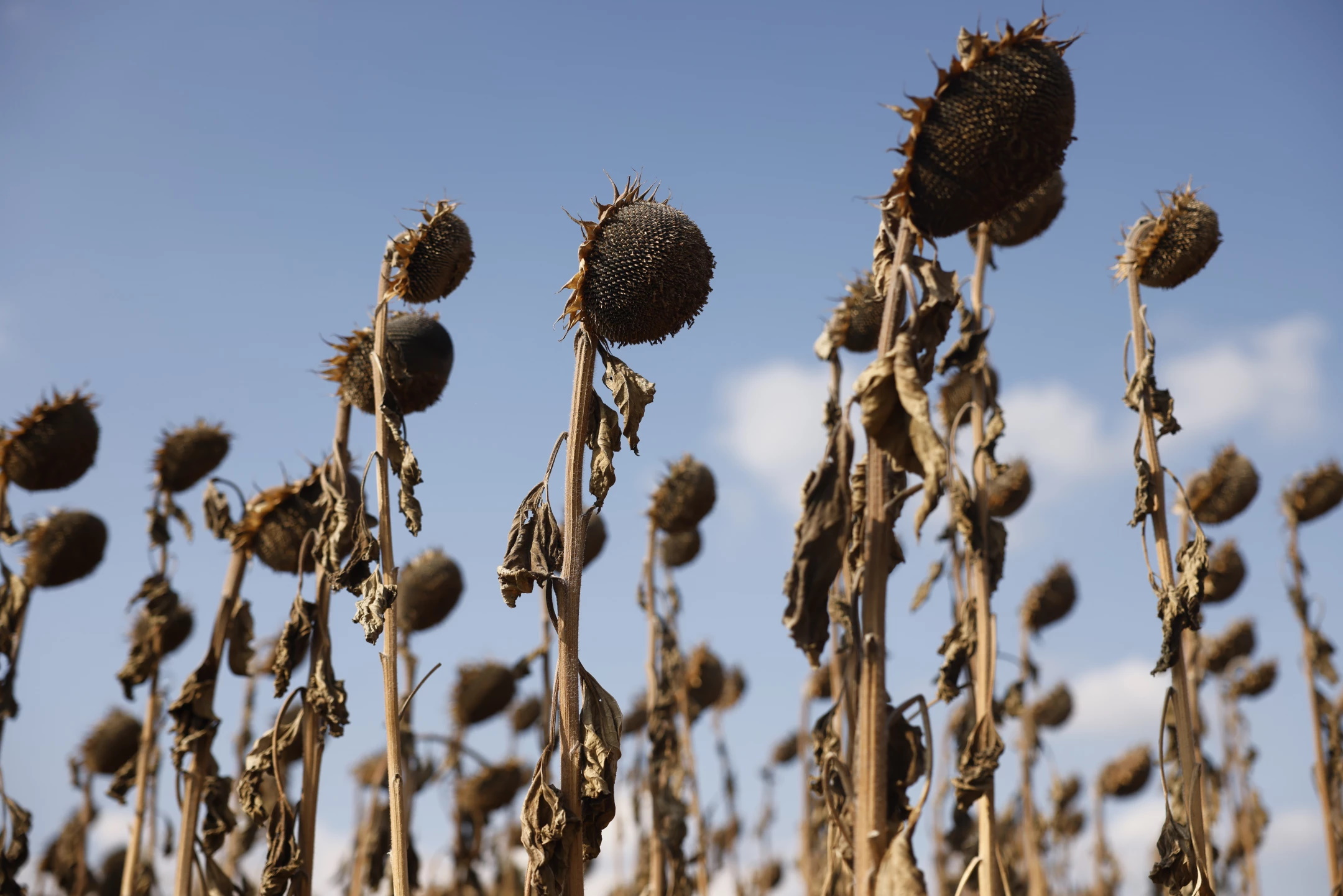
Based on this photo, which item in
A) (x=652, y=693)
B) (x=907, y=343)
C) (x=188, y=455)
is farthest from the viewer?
(x=652, y=693)

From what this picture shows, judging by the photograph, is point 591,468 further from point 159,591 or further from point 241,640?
point 159,591

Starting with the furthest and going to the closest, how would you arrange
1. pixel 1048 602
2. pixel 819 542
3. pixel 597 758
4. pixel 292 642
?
1. pixel 1048 602
2. pixel 292 642
3. pixel 819 542
4. pixel 597 758

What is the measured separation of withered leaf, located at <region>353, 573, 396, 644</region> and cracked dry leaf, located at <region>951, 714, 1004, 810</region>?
268 centimetres

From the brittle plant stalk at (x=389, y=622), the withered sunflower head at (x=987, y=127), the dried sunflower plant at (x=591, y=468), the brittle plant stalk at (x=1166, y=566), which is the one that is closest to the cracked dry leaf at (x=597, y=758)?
the dried sunflower plant at (x=591, y=468)

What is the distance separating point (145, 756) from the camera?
7547mm

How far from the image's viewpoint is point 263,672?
38.3ft

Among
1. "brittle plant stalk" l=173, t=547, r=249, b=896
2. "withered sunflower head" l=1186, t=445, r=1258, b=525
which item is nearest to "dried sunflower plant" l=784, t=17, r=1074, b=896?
"brittle plant stalk" l=173, t=547, r=249, b=896

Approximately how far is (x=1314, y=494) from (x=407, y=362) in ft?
29.9

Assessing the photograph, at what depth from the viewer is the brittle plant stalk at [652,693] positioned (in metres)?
8.23

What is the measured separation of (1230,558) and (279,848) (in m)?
9.82

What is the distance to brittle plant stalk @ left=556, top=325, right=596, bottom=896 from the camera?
3693 mm

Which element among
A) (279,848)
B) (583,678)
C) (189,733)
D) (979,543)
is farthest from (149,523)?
(979,543)

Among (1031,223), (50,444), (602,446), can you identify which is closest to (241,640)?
(50,444)

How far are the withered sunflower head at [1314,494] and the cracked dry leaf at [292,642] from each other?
30.5 ft
